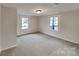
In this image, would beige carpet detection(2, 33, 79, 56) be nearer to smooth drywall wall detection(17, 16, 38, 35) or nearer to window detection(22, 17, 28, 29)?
smooth drywall wall detection(17, 16, 38, 35)

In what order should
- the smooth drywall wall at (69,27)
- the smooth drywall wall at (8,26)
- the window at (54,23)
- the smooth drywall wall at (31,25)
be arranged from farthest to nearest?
the smooth drywall wall at (31,25)
the window at (54,23)
the smooth drywall wall at (69,27)
the smooth drywall wall at (8,26)

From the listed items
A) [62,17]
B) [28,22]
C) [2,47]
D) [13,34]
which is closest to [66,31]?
[62,17]

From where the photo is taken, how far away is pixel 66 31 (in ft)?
19.6

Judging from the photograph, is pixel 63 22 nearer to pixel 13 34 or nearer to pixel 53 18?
pixel 53 18

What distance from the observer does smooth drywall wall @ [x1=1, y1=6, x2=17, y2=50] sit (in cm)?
388

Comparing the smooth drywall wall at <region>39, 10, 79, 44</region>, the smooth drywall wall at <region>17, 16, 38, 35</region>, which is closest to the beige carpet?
the smooth drywall wall at <region>39, 10, 79, 44</region>

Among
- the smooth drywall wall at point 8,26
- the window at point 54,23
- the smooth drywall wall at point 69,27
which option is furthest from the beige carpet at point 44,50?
the window at point 54,23

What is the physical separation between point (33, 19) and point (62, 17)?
158 inches

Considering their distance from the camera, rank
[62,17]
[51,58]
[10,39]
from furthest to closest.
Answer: [62,17] < [10,39] < [51,58]

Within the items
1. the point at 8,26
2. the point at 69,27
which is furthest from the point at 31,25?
the point at 8,26

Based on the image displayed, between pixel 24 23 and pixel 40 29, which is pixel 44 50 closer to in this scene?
pixel 24 23

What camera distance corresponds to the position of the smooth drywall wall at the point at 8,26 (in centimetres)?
388

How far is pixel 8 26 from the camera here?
13.5ft

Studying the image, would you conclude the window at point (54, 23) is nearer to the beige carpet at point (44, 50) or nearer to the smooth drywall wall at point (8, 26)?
the beige carpet at point (44, 50)
